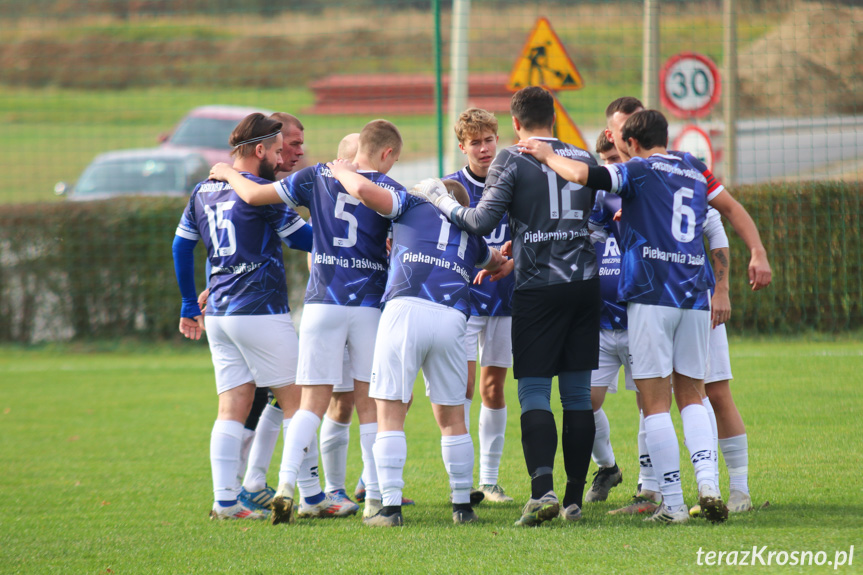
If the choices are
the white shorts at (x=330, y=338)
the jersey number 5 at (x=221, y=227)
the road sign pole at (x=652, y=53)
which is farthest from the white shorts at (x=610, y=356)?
the road sign pole at (x=652, y=53)

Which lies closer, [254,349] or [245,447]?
[254,349]

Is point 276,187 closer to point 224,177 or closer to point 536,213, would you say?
point 224,177

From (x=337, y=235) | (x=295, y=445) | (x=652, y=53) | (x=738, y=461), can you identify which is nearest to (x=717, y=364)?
(x=738, y=461)

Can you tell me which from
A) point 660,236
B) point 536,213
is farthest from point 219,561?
point 660,236

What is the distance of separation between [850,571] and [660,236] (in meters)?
1.75

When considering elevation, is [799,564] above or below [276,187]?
below

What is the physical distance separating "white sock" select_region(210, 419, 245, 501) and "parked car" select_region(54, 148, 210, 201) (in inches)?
405

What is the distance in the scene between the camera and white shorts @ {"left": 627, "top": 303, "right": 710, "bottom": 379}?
179 inches

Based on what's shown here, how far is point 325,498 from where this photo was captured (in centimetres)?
523

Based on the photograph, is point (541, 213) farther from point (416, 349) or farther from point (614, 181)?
point (416, 349)

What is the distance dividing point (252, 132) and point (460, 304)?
1588 millimetres

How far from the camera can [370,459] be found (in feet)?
16.8

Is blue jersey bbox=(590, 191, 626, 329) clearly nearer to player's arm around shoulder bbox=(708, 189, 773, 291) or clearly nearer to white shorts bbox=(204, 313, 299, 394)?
player's arm around shoulder bbox=(708, 189, 773, 291)

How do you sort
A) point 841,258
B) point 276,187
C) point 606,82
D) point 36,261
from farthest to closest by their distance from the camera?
point 606,82
point 36,261
point 841,258
point 276,187
